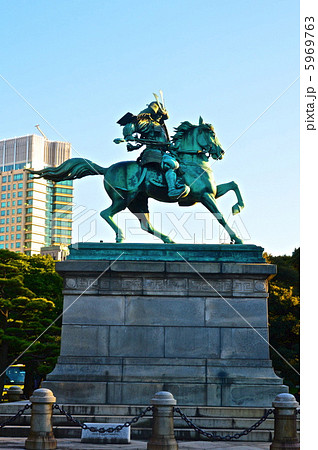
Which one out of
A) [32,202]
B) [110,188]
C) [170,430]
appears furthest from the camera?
[32,202]

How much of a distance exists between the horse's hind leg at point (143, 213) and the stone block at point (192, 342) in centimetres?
320

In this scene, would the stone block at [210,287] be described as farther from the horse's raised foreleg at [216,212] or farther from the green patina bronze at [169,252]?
the horse's raised foreleg at [216,212]

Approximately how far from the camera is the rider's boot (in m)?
17.9

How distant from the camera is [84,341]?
1659 cm

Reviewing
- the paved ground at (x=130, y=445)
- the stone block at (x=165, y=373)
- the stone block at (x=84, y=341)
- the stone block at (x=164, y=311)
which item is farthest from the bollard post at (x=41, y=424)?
the stone block at (x=164, y=311)

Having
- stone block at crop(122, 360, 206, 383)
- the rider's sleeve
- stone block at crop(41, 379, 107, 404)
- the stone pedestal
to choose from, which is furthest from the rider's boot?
stone block at crop(41, 379, 107, 404)

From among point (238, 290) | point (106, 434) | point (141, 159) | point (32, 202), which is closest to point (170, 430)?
point (106, 434)

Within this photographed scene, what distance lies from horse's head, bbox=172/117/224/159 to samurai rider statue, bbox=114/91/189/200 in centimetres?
39

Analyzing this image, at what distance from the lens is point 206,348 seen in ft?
54.2

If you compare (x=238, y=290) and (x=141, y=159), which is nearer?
(x=238, y=290)

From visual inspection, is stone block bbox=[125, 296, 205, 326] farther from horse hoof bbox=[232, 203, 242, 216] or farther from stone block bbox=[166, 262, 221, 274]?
horse hoof bbox=[232, 203, 242, 216]

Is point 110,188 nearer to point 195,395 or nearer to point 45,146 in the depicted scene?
point 195,395

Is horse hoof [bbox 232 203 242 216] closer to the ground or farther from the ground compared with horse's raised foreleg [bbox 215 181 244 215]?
closer to the ground
